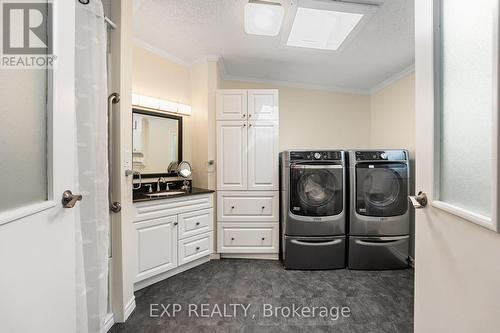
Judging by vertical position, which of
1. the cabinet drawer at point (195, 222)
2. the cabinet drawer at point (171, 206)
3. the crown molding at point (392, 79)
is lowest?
the cabinet drawer at point (195, 222)

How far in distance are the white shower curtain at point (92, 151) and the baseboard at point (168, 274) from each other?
70cm

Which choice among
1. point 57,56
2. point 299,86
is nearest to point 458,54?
point 57,56

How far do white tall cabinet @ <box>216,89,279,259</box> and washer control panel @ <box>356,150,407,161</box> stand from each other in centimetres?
93

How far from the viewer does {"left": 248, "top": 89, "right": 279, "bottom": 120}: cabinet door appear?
2.52 meters

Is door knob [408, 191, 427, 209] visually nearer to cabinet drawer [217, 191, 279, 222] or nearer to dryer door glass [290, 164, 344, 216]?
dryer door glass [290, 164, 344, 216]

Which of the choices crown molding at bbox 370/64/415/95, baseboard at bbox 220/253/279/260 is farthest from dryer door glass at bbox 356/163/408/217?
crown molding at bbox 370/64/415/95

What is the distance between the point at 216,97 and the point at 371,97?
2573mm

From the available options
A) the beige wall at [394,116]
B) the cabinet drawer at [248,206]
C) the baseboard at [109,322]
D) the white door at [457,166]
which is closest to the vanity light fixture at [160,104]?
the cabinet drawer at [248,206]

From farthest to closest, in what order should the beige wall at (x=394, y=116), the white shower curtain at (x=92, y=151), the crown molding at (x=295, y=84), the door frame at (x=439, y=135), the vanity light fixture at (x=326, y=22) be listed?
the crown molding at (x=295, y=84) → the beige wall at (x=394, y=116) → the vanity light fixture at (x=326, y=22) → the white shower curtain at (x=92, y=151) → the door frame at (x=439, y=135)

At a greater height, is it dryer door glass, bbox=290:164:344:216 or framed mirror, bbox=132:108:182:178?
framed mirror, bbox=132:108:182:178

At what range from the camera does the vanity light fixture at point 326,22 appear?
162 cm

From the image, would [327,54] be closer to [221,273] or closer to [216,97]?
[216,97]

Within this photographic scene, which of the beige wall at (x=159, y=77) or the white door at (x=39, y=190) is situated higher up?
the beige wall at (x=159, y=77)

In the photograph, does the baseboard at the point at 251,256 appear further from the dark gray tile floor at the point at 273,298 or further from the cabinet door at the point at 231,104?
the cabinet door at the point at 231,104
